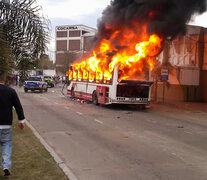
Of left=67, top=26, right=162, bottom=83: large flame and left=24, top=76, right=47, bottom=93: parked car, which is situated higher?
left=67, top=26, right=162, bottom=83: large flame

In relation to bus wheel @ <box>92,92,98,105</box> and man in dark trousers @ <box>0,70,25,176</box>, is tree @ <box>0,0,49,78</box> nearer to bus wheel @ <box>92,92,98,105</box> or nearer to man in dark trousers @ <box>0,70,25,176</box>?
man in dark trousers @ <box>0,70,25,176</box>

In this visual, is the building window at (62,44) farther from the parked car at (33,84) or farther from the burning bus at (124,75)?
the burning bus at (124,75)

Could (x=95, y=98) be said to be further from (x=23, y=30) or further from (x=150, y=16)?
(x=23, y=30)

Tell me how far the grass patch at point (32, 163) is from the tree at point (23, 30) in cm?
201

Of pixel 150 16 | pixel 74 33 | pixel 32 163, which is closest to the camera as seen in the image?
pixel 32 163

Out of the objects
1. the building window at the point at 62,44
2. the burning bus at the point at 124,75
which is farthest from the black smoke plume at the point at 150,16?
the building window at the point at 62,44

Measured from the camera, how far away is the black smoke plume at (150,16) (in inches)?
676

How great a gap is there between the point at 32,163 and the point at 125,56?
12.1m

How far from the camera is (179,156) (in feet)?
23.3

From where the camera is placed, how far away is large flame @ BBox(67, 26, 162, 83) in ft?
55.4

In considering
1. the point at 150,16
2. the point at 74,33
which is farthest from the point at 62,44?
the point at 150,16

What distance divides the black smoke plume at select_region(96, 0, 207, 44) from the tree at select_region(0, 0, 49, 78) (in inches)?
432

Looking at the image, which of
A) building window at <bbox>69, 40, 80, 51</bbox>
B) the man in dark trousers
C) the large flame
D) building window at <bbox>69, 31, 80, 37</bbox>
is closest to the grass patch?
the man in dark trousers

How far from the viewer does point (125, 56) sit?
17.2 m
